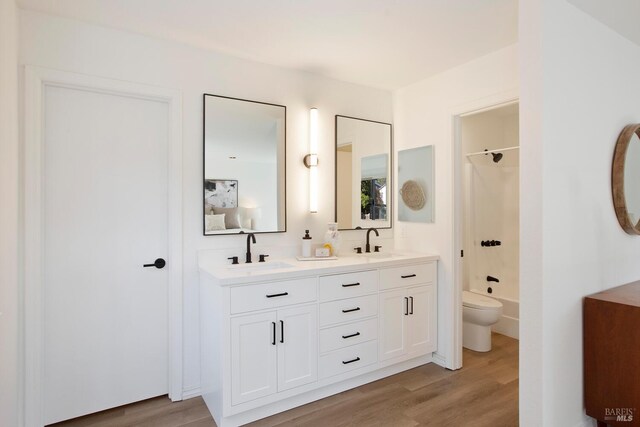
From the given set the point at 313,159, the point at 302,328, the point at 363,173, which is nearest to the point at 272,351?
the point at 302,328

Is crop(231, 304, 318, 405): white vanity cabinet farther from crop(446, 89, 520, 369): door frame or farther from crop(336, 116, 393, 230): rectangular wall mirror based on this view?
crop(446, 89, 520, 369): door frame

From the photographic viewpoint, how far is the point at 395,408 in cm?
232

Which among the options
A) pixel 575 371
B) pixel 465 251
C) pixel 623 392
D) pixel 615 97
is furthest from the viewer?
pixel 465 251

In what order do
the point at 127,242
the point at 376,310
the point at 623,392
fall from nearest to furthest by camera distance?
the point at 623,392, the point at 127,242, the point at 376,310

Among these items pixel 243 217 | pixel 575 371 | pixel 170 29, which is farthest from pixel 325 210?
pixel 575 371

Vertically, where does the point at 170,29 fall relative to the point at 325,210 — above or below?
above

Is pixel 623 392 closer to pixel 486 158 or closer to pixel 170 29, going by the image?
pixel 486 158

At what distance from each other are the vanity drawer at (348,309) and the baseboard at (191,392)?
3.35 ft

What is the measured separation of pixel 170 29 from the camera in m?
2.26

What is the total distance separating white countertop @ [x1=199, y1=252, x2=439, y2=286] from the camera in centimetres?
211

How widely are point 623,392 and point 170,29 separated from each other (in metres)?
3.33

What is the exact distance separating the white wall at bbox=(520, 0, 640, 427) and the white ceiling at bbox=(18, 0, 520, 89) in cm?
44

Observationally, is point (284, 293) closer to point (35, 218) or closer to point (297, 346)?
point (297, 346)

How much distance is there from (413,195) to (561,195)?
4.86 feet
